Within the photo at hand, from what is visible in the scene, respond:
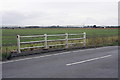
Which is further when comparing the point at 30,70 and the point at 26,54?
the point at 26,54

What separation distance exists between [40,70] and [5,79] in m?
1.73

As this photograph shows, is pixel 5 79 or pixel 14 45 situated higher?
pixel 14 45

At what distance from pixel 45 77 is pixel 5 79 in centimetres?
143

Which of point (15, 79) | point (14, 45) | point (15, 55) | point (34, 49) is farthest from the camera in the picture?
point (14, 45)

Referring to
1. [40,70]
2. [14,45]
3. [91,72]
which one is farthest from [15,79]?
[14,45]

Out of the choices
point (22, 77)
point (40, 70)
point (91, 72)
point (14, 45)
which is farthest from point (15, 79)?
point (14, 45)

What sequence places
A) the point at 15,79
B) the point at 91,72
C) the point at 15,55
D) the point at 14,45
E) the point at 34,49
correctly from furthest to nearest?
the point at 14,45, the point at 34,49, the point at 15,55, the point at 91,72, the point at 15,79

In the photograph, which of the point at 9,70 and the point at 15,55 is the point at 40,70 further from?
the point at 15,55

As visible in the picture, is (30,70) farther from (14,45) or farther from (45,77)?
(14,45)

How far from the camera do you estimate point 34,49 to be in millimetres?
14836

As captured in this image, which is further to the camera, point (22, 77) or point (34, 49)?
point (34, 49)

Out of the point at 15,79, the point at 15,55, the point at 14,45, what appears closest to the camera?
the point at 15,79

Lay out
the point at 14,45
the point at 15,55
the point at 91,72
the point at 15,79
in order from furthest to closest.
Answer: the point at 14,45, the point at 15,55, the point at 91,72, the point at 15,79

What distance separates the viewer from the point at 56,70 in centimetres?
843
